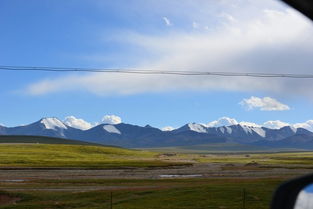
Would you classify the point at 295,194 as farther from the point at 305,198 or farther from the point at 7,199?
the point at 7,199

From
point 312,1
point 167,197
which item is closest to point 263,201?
point 167,197

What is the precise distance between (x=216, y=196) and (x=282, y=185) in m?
32.2

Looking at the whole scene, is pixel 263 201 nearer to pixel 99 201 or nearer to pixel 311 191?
pixel 99 201

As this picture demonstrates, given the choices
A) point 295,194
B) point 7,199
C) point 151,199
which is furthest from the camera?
point 7,199

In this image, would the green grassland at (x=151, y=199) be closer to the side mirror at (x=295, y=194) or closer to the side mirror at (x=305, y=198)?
the side mirror at (x=295, y=194)

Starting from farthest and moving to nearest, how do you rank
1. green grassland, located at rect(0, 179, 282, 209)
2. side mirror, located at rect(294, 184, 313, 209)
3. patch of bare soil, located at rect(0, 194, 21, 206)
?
1. patch of bare soil, located at rect(0, 194, 21, 206)
2. green grassland, located at rect(0, 179, 282, 209)
3. side mirror, located at rect(294, 184, 313, 209)

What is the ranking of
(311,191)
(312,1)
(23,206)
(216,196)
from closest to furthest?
1. (311,191)
2. (312,1)
3. (23,206)
4. (216,196)

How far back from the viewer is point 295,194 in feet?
9.10

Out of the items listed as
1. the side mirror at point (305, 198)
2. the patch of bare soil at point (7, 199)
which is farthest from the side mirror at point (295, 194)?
the patch of bare soil at point (7, 199)

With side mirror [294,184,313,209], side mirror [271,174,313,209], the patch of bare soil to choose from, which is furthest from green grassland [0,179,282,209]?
side mirror [294,184,313,209]

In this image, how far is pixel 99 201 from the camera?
3466 centimetres

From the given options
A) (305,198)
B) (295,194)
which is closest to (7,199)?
(295,194)

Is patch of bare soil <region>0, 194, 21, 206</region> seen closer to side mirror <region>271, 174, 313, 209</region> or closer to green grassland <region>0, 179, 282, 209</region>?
green grassland <region>0, 179, 282, 209</region>

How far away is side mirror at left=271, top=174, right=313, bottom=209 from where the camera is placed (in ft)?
8.21
